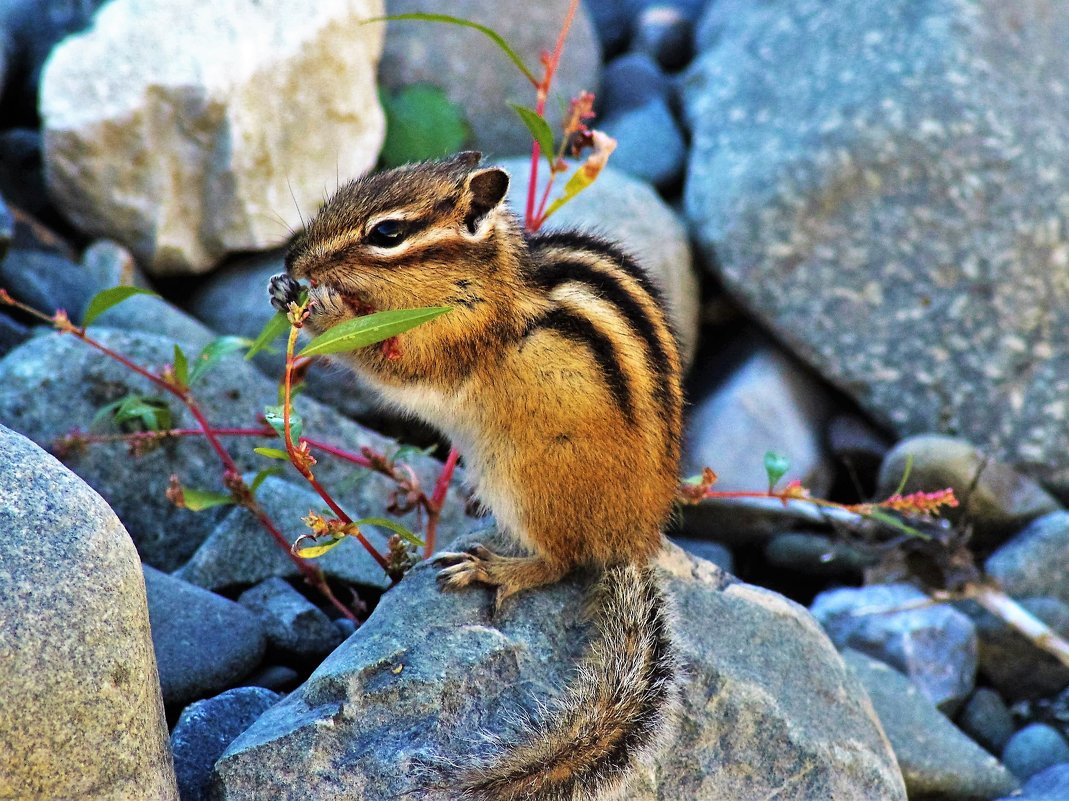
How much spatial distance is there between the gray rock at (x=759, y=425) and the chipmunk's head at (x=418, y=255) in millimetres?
2352

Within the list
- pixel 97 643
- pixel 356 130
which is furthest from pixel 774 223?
pixel 97 643

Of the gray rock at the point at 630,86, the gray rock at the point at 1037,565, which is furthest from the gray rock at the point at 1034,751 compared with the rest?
the gray rock at the point at 630,86

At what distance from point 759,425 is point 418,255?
280 centimetres

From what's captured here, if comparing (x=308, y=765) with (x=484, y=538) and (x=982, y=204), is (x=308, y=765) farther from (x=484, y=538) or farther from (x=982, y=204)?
(x=982, y=204)

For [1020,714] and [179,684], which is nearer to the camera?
[179,684]

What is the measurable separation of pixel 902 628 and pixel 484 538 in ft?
6.42

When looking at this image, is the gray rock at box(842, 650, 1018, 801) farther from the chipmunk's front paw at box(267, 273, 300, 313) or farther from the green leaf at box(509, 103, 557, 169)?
the chipmunk's front paw at box(267, 273, 300, 313)

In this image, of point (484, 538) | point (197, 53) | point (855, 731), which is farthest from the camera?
point (197, 53)

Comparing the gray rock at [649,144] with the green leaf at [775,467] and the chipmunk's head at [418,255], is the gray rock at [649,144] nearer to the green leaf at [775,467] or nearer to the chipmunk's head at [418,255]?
the green leaf at [775,467]

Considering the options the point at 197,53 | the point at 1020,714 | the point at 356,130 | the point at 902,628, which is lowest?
the point at 1020,714

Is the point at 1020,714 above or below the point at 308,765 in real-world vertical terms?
below

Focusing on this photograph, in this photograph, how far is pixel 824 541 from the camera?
5.37m

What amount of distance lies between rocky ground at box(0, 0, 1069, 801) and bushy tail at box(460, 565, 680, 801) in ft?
0.29

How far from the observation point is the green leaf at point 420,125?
244 inches
